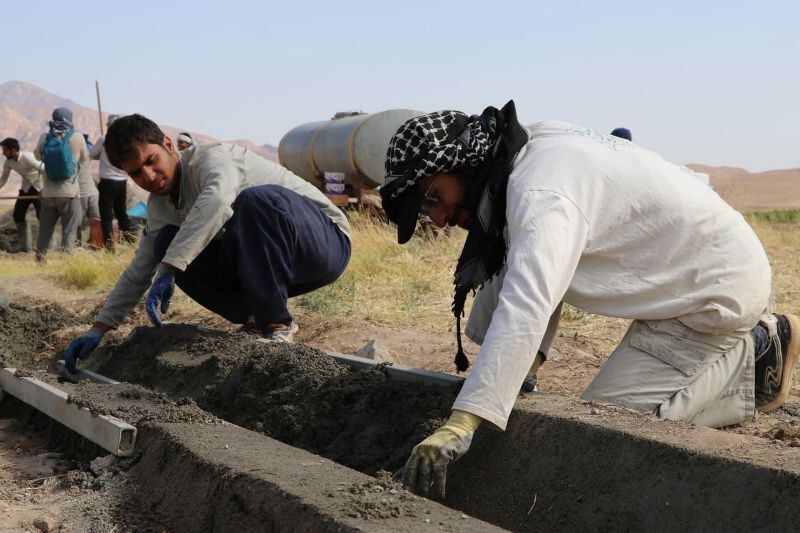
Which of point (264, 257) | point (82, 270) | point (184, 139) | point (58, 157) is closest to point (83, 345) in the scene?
point (264, 257)

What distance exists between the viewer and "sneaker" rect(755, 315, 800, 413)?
3289 millimetres

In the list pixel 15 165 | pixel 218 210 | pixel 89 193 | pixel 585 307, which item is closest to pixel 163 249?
pixel 218 210

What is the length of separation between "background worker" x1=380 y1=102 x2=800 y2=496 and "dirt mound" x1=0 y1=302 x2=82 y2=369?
139 inches

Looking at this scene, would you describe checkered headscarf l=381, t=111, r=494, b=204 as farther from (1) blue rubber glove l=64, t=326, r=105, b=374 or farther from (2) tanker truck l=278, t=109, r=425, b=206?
(2) tanker truck l=278, t=109, r=425, b=206

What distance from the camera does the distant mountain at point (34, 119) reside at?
77.6 m

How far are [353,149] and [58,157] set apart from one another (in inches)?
153

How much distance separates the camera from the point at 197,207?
451 centimetres

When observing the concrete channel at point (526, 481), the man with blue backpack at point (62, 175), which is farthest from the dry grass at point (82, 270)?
the concrete channel at point (526, 481)

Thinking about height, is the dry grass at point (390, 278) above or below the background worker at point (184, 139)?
below

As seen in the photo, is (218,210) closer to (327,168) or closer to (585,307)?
(585,307)

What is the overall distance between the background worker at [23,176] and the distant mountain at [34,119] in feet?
149

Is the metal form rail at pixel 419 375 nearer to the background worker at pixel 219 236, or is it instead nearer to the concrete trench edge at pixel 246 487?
the concrete trench edge at pixel 246 487

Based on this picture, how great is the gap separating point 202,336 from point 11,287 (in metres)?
4.98

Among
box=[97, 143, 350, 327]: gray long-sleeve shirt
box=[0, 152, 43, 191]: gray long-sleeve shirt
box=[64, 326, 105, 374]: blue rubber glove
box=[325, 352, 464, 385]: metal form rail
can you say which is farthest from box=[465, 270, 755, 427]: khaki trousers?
box=[0, 152, 43, 191]: gray long-sleeve shirt
